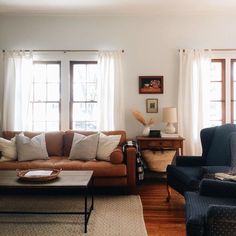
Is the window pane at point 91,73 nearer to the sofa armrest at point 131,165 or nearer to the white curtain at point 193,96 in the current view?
the white curtain at point 193,96

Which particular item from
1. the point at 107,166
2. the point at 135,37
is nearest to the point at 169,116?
the point at 107,166

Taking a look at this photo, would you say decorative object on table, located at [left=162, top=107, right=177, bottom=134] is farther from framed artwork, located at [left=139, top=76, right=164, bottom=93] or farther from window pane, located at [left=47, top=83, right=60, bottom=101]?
window pane, located at [left=47, top=83, right=60, bottom=101]

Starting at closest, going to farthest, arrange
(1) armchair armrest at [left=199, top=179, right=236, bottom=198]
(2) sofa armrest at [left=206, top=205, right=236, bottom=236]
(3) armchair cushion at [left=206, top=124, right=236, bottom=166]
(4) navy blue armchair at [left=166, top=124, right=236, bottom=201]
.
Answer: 1. (2) sofa armrest at [left=206, top=205, right=236, bottom=236]
2. (1) armchair armrest at [left=199, top=179, right=236, bottom=198]
3. (4) navy blue armchair at [left=166, top=124, right=236, bottom=201]
4. (3) armchair cushion at [left=206, top=124, right=236, bottom=166]

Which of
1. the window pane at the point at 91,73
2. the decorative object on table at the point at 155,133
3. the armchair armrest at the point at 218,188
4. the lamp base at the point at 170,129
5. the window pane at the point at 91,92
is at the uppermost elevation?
the window pane at the point at 91,73

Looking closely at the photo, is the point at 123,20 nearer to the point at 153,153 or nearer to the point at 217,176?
the point at 153,153

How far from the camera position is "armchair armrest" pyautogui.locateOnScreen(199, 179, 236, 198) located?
2271 millimetres

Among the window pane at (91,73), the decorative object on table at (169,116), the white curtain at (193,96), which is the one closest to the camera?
the decorative object on table at (169,116)

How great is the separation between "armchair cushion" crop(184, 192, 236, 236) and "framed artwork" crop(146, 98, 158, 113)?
2.57 metres

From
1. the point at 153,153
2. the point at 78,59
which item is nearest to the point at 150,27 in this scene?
the point at 78,59

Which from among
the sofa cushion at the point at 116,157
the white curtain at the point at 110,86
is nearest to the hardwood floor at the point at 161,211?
the sofa cushion at the point at 116,157

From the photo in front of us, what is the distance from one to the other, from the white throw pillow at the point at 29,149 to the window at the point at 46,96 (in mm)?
864

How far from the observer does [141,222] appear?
9.39ft

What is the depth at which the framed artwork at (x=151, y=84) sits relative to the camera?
191 inches

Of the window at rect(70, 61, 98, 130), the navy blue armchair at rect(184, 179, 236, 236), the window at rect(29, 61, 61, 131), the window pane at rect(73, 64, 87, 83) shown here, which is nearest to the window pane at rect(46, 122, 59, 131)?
the window at rect(29, 61, 61, 131)
